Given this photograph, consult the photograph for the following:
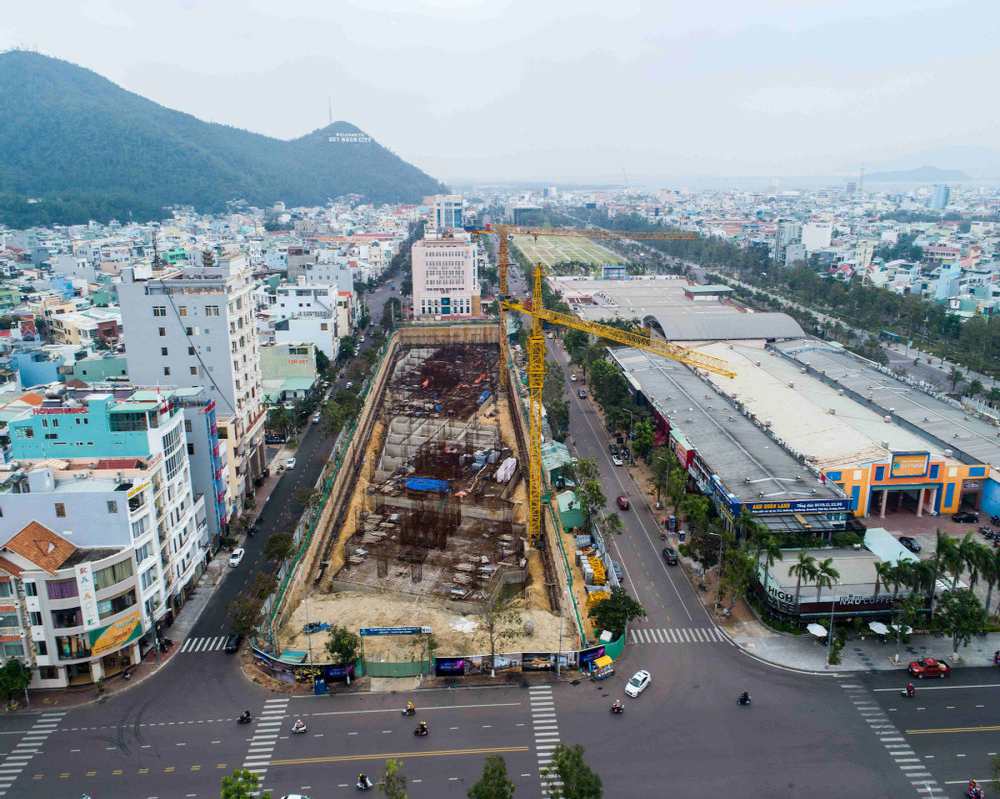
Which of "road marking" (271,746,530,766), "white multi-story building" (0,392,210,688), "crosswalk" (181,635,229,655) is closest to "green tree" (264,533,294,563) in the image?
"white multi-story building" (0,392,210,688)

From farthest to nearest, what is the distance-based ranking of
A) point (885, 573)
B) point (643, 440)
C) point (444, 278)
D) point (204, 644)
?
point (444, 278)
point (643, 440)
point (204, 644)
point (885, 573)

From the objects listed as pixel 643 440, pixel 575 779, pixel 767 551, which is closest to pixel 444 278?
pixel 643 440

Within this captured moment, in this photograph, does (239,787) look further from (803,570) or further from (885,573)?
(885,573)

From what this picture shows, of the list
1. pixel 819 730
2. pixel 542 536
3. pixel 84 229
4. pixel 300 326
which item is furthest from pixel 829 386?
pixel 84 229

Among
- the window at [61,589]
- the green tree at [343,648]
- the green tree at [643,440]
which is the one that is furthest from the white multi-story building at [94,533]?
the green tree at [643,440]

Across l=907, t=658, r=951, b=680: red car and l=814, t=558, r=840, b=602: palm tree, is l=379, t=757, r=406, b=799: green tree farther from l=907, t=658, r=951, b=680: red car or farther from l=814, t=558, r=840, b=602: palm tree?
l=907, t=658, r=951, b=680: red car

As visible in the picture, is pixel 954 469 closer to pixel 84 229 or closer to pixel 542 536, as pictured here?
pixel 542 536

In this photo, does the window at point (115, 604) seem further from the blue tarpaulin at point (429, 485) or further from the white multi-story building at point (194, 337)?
the blue tarpaulin at point (429, 485)

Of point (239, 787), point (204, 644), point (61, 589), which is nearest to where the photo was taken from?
point (239, 787)
